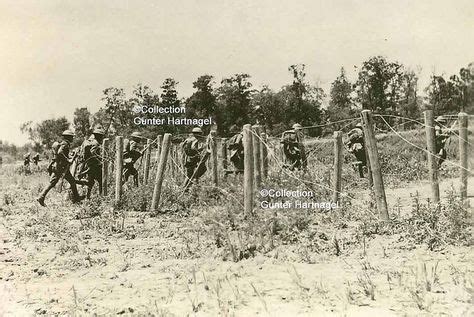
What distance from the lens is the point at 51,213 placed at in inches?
416

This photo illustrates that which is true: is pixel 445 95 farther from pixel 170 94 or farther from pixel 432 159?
pixel 432 159

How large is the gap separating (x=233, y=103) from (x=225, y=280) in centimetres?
4972

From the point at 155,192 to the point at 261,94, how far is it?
173ft

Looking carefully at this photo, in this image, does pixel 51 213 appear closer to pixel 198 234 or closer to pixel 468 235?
pixel 198 234

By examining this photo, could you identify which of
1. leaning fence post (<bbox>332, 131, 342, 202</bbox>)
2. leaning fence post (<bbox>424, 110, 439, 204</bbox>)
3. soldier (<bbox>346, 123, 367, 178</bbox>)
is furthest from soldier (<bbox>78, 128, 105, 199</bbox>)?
leaning fence post (<bbox>424, 110, 439, 204</bbox>)

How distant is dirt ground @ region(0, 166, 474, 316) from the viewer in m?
4.56

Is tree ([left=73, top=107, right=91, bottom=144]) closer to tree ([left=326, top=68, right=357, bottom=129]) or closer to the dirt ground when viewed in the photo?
tree ([left=326, top=68, right=357, bottom=129])

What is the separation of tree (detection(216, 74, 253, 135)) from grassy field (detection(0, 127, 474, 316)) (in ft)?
151

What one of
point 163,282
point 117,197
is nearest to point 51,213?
point 117,197

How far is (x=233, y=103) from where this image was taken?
54.6m

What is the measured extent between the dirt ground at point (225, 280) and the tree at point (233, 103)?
47029 millimetres

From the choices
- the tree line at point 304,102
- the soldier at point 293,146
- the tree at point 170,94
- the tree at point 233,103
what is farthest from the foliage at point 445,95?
the soldier at point 293,146

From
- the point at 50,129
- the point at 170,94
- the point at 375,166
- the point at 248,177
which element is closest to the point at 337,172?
the point at 375,166

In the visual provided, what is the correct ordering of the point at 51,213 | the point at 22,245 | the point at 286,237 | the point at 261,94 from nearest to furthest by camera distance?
1. the point at 286,237
2. the point at 22,245
3. the point at 51,213
4. the point at 261,94
